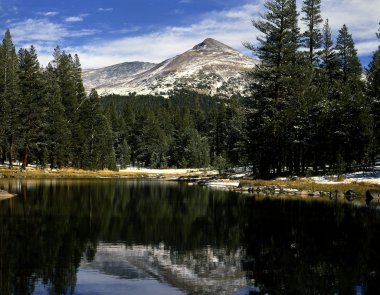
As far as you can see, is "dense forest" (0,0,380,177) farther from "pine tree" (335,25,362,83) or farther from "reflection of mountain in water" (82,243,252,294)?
"reflection of mountain in water" (82,243,252,294)

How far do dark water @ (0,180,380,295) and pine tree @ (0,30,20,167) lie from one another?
50.8 meters

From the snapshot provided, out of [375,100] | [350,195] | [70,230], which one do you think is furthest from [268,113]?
[70,230]

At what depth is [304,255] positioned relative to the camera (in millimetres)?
16859

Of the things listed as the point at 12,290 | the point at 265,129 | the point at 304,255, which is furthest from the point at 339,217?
the point at 265,129

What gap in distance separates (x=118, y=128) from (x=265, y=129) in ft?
290

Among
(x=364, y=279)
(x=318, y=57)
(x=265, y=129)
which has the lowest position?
(x=364, y=279)

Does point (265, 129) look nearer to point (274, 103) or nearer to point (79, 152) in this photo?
point (274, 103)

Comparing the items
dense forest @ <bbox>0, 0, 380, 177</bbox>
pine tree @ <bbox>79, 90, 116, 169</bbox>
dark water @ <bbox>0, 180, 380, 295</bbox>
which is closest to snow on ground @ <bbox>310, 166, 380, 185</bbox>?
dense forest @ <bbox>0, 0, 380, 177</bbox>

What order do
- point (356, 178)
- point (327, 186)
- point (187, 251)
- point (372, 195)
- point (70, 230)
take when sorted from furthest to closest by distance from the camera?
1. point (356, 178)
2. point (327, 186)
3. point (372, 195)
4. point (70, 230)
5. point (187, 251)

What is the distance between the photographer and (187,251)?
17.6 m

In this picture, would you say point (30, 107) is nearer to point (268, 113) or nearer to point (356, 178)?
point (268, 113)

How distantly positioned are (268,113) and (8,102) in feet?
150

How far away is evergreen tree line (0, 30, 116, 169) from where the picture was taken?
262 feet

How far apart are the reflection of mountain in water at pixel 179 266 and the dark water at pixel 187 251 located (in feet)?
0.11
